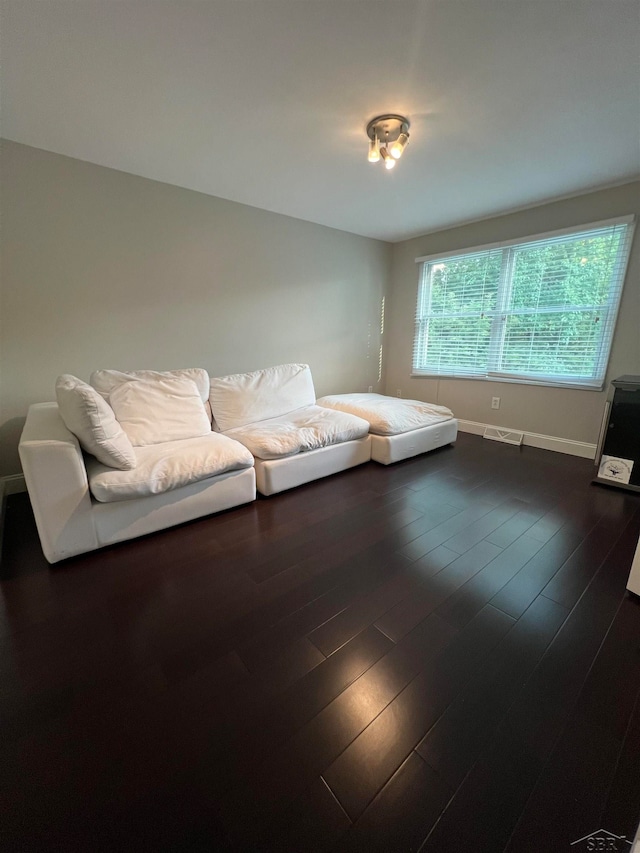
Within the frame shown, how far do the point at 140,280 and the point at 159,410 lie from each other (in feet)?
3.79

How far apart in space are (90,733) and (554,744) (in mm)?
1356

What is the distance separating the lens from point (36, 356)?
7.85ft

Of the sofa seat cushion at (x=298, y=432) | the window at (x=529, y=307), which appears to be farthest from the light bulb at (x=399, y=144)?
the window at (x=529, y=307)

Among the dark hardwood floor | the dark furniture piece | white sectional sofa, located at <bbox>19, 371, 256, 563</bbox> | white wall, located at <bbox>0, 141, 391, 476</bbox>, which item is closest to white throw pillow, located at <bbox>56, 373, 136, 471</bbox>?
white sectional sofa, located at <bbox>19, 371, 256, 563</bbox>

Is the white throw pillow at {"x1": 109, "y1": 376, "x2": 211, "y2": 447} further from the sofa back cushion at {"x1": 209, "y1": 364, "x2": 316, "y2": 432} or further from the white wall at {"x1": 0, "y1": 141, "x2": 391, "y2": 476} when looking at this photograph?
the white wall at {"x1": 0, "y1": 141, "x2": 391, "y2": 476}

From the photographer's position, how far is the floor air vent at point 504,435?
3.67 meters

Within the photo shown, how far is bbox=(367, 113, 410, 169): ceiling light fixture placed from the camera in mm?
1928

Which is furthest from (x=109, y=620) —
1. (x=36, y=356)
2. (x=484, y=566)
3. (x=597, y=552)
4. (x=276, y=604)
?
(x=597, y=552)

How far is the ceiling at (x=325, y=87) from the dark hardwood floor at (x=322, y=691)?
7.77ft

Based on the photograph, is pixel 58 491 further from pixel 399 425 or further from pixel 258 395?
pixel 399 425

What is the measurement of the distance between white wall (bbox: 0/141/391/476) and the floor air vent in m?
2.17

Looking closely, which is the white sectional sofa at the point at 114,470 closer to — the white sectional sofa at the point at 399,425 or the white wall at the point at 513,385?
the white sectional sofa at the point at 399,425

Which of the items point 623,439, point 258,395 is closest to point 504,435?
point 623,439

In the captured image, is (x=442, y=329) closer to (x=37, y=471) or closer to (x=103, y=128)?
(x=103, y=128)
